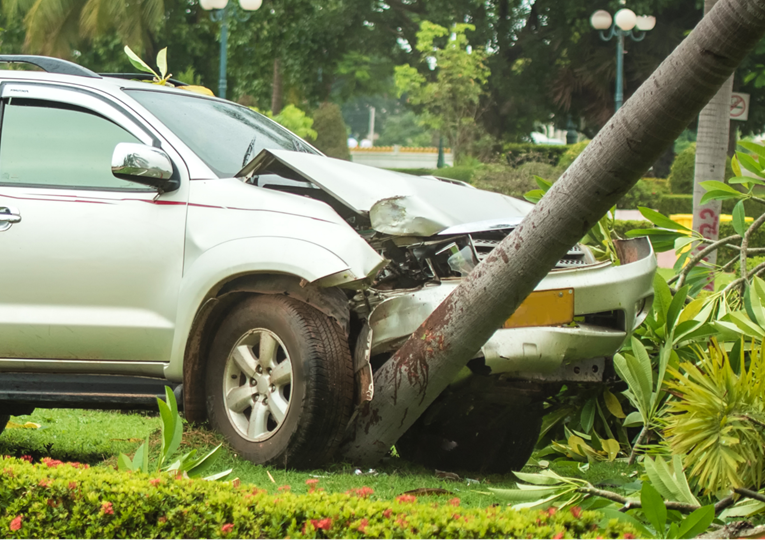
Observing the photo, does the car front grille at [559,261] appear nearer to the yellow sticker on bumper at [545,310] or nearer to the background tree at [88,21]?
the yellow sticker on bumper at [545,310]

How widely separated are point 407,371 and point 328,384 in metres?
0.38

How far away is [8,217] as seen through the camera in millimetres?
4535

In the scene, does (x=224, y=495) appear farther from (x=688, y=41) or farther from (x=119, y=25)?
(x=119, y=25)

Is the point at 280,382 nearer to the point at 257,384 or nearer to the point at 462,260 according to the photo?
the point at 257,384

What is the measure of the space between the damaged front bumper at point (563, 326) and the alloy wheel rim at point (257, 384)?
454mm

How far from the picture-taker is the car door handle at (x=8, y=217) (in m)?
4.53

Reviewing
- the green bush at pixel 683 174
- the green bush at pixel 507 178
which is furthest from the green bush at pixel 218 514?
the green bush at pixel 683 174

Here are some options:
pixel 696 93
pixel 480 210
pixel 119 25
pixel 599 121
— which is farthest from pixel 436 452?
pixel 119 25

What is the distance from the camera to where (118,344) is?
14.6ft

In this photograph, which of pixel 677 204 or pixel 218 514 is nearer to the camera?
pixel 218 514

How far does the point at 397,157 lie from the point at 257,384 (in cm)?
4922

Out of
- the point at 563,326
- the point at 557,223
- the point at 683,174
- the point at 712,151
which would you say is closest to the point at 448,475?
the point at 563,326

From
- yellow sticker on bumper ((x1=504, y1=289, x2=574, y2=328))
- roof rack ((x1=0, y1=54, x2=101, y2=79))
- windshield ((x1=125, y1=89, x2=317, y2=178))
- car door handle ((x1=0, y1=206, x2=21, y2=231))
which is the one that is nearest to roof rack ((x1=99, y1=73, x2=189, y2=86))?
roof rack ((x1=0, y1=54, x2=101, y2=79))

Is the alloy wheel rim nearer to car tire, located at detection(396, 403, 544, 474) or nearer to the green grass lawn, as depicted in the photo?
the green grass lawn
